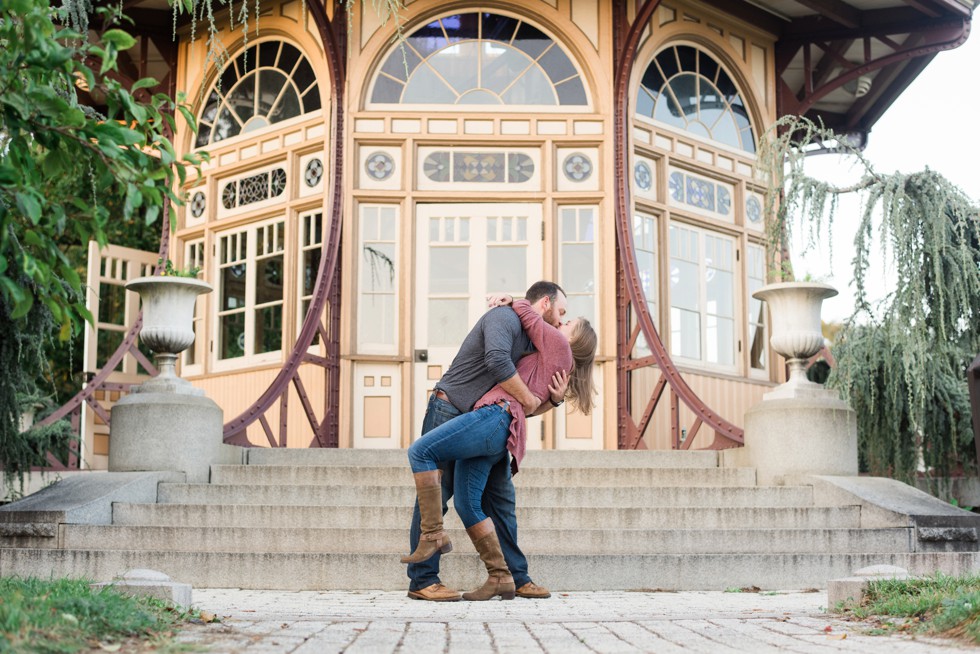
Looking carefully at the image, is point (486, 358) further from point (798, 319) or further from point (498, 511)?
point (798, 319)

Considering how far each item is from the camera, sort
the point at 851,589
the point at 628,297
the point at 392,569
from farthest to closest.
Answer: the point at 628,297, the point at 392,569, the point at 851,589

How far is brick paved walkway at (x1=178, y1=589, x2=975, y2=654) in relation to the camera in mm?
3975

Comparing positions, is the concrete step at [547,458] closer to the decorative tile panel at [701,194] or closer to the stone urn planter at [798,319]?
the stone urn planter at [798,319]

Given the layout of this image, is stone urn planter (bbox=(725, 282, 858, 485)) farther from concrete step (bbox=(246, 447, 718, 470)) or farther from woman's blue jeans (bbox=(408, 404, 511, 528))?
woman's blue jeans (bbox=(408, 404, 511, 528))

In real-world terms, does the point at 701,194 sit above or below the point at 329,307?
above

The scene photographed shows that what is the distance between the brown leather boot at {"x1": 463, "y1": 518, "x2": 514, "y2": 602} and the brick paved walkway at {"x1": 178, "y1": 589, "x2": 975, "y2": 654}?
104 mm

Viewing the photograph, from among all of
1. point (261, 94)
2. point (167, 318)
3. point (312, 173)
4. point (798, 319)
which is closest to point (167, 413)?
point (167, 318)

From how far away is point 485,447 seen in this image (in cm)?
574

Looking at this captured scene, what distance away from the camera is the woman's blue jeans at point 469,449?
18.7ft

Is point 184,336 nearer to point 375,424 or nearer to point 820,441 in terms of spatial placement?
point 375,424

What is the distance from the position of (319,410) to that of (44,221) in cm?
743

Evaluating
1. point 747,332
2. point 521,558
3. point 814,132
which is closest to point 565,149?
point 747,332

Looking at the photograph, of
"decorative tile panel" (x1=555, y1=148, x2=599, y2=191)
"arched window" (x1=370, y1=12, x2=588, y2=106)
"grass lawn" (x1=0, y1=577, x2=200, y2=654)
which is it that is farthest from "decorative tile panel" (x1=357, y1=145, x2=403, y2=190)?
"grass lawn" (x1=0, y1=577, x2=200, y2=654)

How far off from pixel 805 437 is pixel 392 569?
11.1 ft
